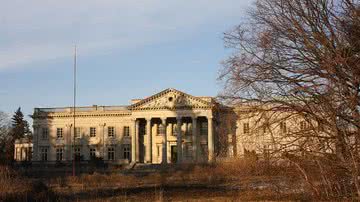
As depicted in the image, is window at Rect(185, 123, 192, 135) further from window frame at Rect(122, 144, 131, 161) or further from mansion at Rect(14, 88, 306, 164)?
window frame at Rect(122, 144, 131, 161)

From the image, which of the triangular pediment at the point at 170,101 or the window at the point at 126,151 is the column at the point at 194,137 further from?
the window at the point at 126,151

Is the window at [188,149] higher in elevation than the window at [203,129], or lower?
lower

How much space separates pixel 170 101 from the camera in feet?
225

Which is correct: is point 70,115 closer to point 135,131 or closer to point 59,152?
point 59,152

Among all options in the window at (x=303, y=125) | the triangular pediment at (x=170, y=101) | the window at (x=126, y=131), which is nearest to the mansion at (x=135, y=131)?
the triangular pediment at (x=170, y=101)

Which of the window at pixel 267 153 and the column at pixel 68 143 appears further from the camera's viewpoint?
the column at pixel 68 143

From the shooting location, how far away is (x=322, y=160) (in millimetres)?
12195

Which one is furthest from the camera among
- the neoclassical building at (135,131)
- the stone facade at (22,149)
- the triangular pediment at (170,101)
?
the stone facade at (22,149)

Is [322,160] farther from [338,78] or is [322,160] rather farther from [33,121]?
[33,121]

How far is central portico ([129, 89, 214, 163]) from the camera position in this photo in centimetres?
6756

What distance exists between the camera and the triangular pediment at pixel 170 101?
67.4 m

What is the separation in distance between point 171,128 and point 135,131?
5.73 m

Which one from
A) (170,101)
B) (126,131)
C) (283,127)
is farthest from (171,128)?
(283,127)

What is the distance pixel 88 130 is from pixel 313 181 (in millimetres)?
64909
